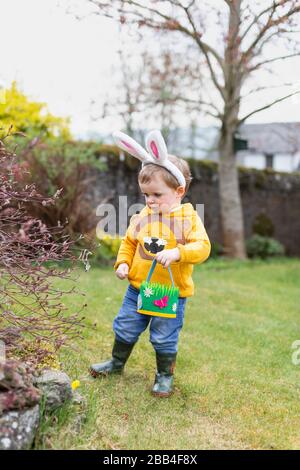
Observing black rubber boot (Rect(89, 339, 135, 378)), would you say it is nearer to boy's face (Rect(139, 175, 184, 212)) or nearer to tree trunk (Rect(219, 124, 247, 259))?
boy's face (Rect(139, 175, 184, 212))

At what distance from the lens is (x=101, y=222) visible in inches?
319

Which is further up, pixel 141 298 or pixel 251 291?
pixel 141 298

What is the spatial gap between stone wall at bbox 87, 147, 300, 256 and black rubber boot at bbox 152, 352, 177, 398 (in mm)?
5491

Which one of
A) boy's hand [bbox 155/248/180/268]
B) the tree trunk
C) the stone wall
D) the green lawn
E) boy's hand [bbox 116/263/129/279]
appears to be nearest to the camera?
the green lawn

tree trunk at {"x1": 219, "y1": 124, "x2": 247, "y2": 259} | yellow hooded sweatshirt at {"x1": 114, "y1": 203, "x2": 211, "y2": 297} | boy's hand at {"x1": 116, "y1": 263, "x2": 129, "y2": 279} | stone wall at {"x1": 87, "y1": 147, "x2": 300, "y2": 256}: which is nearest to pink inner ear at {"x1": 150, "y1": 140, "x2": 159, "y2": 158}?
yellow hooded sweatshirt at {"x1": 114, "y1": 203, "x2": 211, "y2": 297}

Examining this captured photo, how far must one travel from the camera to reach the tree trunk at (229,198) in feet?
32.2

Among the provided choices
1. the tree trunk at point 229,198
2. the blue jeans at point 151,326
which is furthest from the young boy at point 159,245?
the tree trunk at point 229,198

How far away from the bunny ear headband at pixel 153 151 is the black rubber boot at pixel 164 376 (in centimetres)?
104

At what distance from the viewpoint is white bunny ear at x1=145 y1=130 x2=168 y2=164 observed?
3.06 m

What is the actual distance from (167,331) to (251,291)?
3980 mm

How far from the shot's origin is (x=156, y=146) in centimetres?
313

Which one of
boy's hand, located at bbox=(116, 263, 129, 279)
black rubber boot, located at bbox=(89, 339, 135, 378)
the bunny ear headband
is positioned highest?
the bunny ear headband
